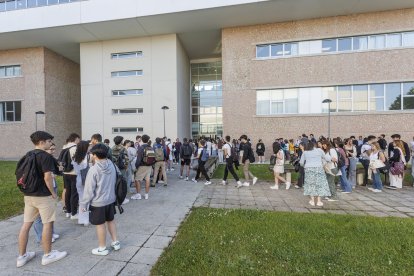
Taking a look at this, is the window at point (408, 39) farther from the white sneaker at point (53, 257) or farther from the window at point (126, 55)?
the white sneaker at point (53, 257)

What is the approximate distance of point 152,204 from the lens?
6.50 metres

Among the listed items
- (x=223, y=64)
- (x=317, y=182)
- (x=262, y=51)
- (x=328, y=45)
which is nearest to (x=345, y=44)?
(x=328, y=45)

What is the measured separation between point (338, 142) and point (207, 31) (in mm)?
15044

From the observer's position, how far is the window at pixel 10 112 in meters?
21.9

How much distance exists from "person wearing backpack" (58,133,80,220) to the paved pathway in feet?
9.75

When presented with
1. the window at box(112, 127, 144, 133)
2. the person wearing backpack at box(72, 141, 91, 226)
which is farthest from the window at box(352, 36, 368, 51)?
the person wearing backpack at box(72, 141, 91, 226)

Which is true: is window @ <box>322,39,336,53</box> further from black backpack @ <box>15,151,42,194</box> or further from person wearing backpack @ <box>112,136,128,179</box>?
black backpack @ <box>15,151,42,194</box>

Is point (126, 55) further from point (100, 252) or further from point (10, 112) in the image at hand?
point (100, 252)

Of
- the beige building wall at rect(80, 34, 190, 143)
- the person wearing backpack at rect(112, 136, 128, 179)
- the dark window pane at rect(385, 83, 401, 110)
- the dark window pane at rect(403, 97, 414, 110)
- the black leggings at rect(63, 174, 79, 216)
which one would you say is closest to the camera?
the black leggings at rect(63, 174, 79, 216)

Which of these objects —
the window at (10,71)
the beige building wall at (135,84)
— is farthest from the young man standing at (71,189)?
the window at (10,71)

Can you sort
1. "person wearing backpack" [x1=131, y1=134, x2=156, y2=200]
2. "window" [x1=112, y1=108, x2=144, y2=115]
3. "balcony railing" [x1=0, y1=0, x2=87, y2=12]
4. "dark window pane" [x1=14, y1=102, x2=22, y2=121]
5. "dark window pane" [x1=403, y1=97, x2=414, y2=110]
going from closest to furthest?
"person wearing backpack" [x1=131, y1=134, x2=156, y2=200] < "dark window pane" [x1=403, y1=97, x2=414, y2=110] < "balcony railing" [x1=0, y1=0, x2=87, y2=12] < "window" [x1=112, y1=108, x2=144, y2=115] < "dark window pane" [x1=14, y1=102, x2=22, y2=121]

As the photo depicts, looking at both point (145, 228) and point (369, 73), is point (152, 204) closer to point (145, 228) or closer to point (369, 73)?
point (145, 228)

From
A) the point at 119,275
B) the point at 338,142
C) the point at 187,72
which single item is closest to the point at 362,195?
the point at 338,142

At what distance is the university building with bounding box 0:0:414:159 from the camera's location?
1616 cm
